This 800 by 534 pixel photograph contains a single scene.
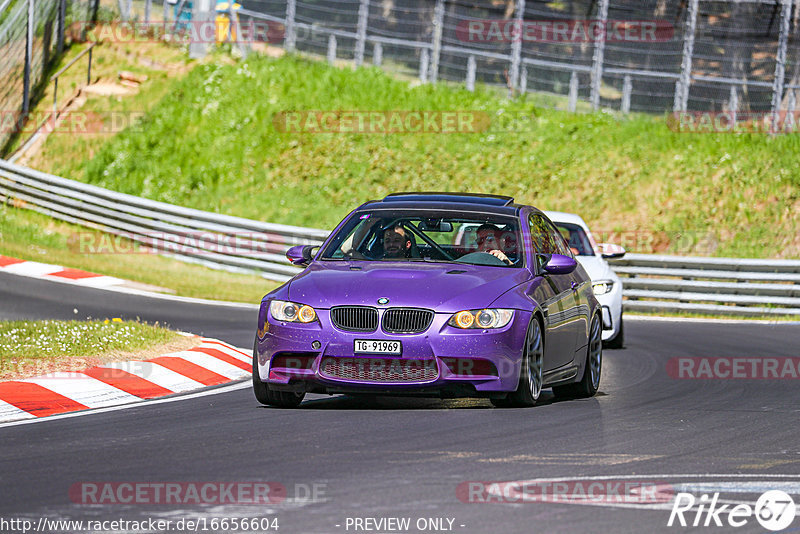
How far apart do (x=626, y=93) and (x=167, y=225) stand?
35.5 ft

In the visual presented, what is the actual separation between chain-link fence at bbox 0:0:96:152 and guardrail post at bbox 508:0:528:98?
10418mm

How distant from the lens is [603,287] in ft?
54.1

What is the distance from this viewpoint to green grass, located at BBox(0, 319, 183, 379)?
11.3 m

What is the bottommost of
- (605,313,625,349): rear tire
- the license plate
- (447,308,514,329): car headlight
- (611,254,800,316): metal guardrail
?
(611,254,800,316): metal guardrail

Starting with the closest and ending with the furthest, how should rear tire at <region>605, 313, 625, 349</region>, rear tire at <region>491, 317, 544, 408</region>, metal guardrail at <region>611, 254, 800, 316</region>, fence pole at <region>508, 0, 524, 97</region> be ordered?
1. rear tire at <region>491, 317, 544, 408</region>
2. rear tire at <region>605, 313, 625, 349</region>
3. metal guardrail at <region>611, 254, 800, 316</region>
4. fence pole at <region>508, 0, 524, 97</region>

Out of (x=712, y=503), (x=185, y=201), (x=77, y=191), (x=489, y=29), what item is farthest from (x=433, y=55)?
(x=712, y=503)

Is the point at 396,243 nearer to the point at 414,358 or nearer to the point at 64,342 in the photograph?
the point at 414,358

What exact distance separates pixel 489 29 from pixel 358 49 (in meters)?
3.48

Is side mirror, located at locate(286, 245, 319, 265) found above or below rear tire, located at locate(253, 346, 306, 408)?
above

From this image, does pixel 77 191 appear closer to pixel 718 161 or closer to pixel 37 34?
pixel 37 34

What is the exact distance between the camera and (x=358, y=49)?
33.7 m

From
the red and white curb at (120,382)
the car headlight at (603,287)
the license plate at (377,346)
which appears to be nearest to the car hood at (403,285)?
the license plate at (377,346)

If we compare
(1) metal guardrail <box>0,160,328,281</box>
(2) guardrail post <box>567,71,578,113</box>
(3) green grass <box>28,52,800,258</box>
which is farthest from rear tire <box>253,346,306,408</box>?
(2) guardrail post <box>567,71,578,113</box>

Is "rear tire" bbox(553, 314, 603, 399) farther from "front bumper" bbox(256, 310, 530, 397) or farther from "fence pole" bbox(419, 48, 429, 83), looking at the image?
"fence pole" bbox(419, 48, 429, 83)
